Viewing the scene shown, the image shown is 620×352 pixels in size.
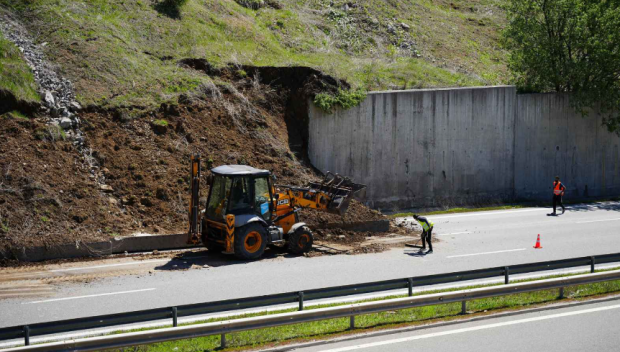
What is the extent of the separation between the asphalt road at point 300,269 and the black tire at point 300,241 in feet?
1.26

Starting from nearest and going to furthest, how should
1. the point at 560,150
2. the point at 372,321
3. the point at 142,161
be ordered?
1. the point at 372,321
2. the point at 142,161
3. the point at 560,150

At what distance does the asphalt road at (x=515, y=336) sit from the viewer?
9.56 meters

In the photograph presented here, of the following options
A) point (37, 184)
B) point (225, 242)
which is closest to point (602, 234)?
point (225, 242)

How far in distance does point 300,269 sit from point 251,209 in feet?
6.82

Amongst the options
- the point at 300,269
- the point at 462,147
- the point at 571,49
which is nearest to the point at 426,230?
the point at 300,269

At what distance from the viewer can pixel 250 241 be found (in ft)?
53.5

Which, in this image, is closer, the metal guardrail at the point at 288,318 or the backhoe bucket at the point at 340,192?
the metal guardrail at the point at 288,318

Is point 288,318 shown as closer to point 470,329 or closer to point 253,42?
point 470,329

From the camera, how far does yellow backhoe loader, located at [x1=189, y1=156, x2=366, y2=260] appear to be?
16.0 m

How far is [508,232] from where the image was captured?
20.8 m

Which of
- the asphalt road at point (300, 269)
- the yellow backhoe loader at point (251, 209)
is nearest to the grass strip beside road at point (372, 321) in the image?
the asphalt road at point (300, 269)

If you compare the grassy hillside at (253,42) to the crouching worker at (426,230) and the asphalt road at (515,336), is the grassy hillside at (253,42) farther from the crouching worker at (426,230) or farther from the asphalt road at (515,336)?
the asphalt road at (515,336)

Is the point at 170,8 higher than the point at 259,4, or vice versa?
the point at 259,4

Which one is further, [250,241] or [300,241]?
[300,241]
